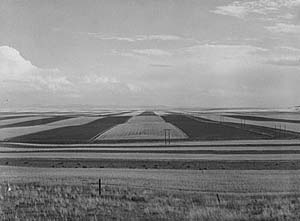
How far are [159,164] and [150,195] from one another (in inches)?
715

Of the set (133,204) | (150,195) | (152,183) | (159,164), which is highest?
(133,204)

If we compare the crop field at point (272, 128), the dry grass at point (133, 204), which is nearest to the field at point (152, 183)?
the dry grass at point (133, 204)

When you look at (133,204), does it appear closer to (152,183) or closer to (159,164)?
(152,183)

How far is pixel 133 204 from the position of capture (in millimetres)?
20922

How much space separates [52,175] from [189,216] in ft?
64.6

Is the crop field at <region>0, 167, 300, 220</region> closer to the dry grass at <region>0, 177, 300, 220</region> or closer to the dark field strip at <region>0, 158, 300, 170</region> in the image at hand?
the dry grass at <region>0, 177, 300, 220</region>

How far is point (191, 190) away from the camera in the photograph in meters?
27.4

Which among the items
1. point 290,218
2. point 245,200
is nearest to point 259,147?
point 245,200

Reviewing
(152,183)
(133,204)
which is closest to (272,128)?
(152,183)

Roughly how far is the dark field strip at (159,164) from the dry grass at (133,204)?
1346cm

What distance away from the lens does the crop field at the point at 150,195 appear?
1803 cm

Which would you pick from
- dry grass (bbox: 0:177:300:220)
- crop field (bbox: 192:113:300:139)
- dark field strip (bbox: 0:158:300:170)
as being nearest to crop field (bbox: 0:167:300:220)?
dry grass (bbox: 0:177:300:220)

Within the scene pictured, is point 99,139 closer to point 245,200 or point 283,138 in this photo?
point 283,138

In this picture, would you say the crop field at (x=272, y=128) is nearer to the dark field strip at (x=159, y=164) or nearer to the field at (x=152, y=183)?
the field at (x=152, y=183)
